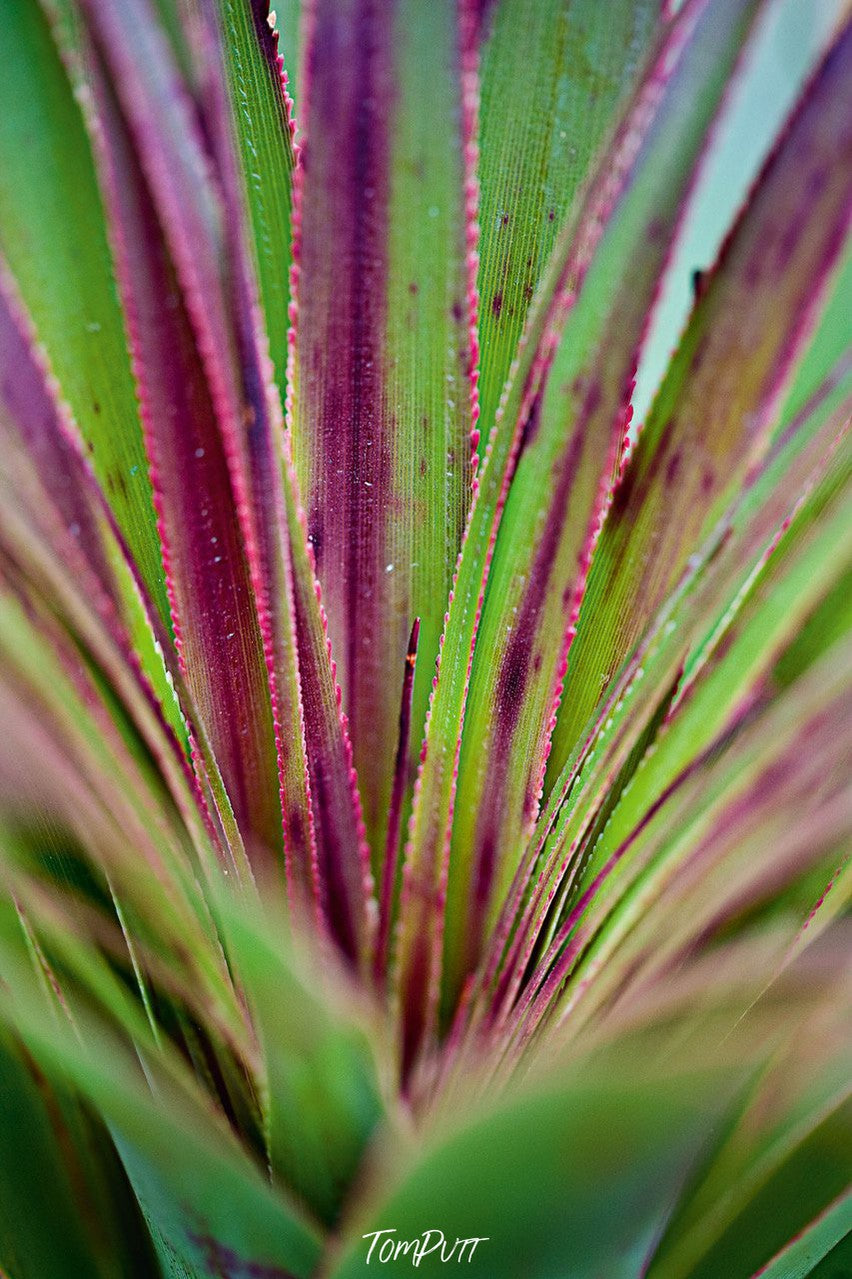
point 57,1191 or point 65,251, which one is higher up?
point 65,251

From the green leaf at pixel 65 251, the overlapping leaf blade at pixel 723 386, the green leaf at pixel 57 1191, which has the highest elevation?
the green leaf at pixel 65 251

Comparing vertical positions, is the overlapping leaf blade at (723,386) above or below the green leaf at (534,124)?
below

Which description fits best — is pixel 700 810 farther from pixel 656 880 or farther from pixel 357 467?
pixel 357 467

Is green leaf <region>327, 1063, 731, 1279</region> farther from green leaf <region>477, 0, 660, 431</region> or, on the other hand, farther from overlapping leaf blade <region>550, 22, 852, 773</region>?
green leaf <region>477, 0, 660, 431</region>

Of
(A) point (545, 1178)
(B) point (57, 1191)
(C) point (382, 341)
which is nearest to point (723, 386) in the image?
(C) point (382, 341)

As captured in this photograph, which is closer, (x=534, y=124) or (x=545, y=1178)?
(x=545, y=1178)

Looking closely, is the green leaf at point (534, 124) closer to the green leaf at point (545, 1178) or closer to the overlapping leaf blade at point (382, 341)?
the overlapping leaf blade at point (382, 341)

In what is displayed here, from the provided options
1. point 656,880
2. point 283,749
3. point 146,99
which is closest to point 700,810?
point 656,880

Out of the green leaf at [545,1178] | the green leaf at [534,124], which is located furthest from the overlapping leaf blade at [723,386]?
the green leaf at [545,1178]

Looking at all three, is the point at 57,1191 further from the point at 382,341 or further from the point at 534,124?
the point at 534,124

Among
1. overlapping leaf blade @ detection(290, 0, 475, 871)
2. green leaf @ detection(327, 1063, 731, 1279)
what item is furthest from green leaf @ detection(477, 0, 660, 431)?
green leaf @ detection(327, 1063, 731, 1279)

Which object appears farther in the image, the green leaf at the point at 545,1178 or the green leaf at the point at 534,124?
the green leaf at the point at 534,124
